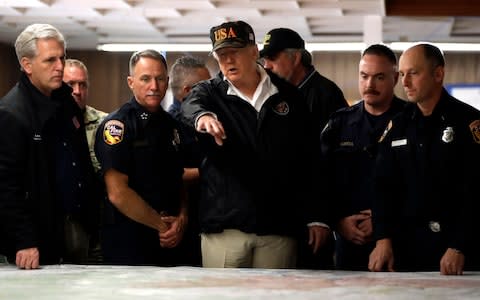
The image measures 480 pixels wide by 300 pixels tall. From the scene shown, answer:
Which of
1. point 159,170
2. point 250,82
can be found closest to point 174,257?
point 159,170

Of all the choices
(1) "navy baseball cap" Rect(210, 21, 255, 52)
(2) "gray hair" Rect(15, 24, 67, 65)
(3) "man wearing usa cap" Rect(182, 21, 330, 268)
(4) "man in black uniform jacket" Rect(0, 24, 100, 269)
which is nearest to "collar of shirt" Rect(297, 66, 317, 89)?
(3) "man wearing usa cap" Rect(182, 21, 330, 268)

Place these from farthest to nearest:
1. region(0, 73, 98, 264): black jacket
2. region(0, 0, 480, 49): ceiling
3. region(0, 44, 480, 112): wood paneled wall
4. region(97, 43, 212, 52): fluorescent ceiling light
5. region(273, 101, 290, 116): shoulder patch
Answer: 1. region(0, 44, 480, 112): wood paneled wall
2. region(97, 43, 212, 52): fluorescent ceiling light
3. region(0, 0, 480, 49): ceiling
4. region(273, 101, 290, 116): shoulder patch
5. region(0, 73, 98, 264): black jacket

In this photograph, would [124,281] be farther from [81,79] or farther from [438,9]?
[438,9]

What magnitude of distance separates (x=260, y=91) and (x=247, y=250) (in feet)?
2.17

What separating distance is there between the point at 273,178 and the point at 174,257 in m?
0.66

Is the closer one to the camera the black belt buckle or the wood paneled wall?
the black belt buckle

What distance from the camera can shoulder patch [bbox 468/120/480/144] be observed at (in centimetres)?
315

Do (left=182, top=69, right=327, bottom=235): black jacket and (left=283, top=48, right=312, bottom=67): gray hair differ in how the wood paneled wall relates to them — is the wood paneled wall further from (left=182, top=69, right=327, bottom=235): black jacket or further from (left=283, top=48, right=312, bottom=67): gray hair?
(left=182, top=69, right=327, bottom=235): black jacket

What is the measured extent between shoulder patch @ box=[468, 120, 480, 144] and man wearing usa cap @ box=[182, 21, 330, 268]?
678 millimetres

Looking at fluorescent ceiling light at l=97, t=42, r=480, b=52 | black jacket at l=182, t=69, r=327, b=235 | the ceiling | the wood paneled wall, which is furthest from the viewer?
the wood paneled wall

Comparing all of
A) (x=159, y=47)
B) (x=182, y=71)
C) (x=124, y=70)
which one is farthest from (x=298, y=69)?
(x=124, y=70)

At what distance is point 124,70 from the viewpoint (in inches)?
612

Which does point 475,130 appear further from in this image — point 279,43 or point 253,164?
point 279,43

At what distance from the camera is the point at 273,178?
3.30m
